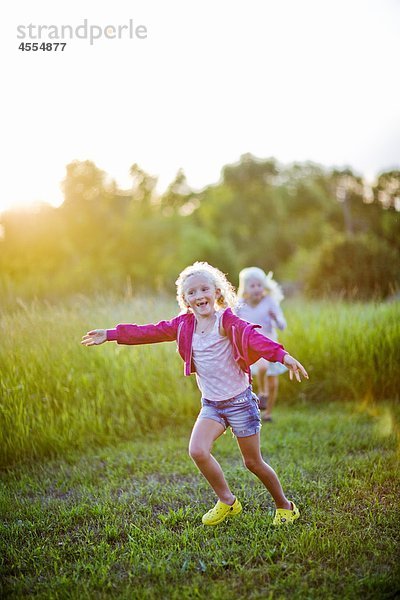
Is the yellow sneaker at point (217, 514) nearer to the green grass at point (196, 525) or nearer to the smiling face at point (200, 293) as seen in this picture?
the green grass at point (196, 525)

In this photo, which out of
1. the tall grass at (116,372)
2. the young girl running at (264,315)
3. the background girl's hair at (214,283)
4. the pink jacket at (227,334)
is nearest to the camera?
the pink jacket at (227,334)

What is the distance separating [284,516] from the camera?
12.2 feet

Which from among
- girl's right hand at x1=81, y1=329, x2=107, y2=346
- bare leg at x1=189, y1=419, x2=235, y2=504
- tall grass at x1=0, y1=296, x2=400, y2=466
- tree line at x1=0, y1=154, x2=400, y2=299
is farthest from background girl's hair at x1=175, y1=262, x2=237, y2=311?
tree line at x1=0, y1=154, x2=400, y2=299

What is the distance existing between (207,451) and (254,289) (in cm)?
337

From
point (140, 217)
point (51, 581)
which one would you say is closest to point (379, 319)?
point (51, 581)

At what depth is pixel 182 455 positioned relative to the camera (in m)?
5.40

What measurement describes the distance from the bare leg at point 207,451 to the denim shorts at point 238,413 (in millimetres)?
57

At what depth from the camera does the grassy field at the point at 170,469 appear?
10.5ft

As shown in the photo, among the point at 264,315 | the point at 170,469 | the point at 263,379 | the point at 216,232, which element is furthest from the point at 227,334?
the point at 216,232

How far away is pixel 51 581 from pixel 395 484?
247 centimetres

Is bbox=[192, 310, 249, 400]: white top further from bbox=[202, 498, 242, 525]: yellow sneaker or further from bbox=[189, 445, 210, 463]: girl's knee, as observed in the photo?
bbox=[202, 498, 242, 525]: yellow sneaker

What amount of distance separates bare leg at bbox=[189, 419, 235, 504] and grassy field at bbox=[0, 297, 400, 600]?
10.5 inches

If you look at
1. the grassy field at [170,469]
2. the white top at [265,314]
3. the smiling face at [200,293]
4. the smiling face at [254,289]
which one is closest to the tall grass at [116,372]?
the grassy field at [170,469]

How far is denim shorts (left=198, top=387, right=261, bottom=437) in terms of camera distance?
3.65 meters
